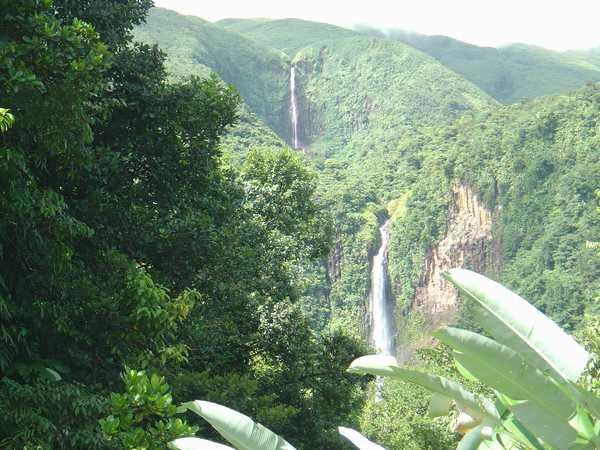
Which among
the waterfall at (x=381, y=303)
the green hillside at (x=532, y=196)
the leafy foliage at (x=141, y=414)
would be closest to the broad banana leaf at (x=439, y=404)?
the leafy foliage at (x=141, y=414)

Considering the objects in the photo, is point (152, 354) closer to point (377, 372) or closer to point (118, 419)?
point (118, 419)

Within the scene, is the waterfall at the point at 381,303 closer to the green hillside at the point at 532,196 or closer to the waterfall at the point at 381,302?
the waterfall at the point at 381,302

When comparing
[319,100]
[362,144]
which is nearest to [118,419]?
[362,144]

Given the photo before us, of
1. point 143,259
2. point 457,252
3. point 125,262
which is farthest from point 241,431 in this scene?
point 457,252

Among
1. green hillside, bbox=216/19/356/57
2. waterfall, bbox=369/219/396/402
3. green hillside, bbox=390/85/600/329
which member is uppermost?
green hillside, bbox=216/19/356/57

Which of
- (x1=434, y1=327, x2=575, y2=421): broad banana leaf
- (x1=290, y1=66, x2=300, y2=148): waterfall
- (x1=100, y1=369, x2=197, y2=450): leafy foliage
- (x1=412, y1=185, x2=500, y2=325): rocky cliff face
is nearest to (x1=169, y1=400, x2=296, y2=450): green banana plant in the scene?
(x1=434, y1=327, x2=575, y2=421): broad banana leaf

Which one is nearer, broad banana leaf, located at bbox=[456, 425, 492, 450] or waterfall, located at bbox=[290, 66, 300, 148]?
broad banana leaf, located at bbox=[456, 425, 492, 450]

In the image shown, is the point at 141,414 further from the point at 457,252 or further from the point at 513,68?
the point at 513,68

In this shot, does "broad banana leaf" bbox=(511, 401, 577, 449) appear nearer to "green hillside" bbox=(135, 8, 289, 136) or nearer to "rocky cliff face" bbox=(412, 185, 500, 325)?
"rocky cliff face" bbox=(412, 185, 500, 325)
